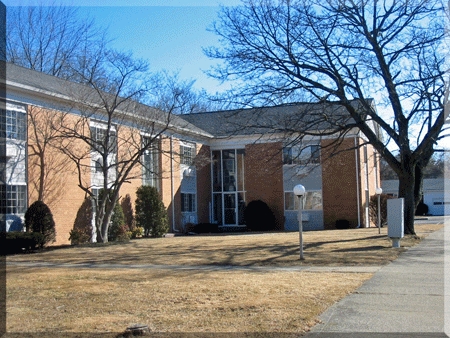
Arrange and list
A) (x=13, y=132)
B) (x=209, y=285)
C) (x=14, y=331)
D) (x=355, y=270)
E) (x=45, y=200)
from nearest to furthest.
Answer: (x=14, y=331)
(x=209, y=285)
(x=355, y=270)
(x=13, y=132)
(x=45, y=200)

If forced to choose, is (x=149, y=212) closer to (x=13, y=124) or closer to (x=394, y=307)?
(x=13, y=124)

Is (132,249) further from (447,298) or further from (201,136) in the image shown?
(201,136)

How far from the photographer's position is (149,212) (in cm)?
2912

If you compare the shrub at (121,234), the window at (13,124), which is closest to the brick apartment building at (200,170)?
the window at (13,124)

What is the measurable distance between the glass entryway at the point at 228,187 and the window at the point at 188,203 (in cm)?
266

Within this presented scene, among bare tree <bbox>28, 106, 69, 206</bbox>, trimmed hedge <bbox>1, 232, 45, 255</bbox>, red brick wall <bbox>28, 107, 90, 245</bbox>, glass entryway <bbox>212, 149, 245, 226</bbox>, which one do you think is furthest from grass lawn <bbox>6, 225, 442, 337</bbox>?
glass entryway <bbox>212, 149, 245, 226</bbox>

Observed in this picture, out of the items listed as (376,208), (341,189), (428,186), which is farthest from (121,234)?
(428,186)

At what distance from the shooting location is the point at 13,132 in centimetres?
2142

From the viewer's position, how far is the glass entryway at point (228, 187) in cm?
3731

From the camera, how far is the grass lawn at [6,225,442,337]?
24.6 ft

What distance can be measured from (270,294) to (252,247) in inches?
388

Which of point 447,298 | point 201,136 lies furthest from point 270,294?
point 201,136

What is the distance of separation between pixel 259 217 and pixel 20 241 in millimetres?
18247

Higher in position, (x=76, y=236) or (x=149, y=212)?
(x=149, y=212)
